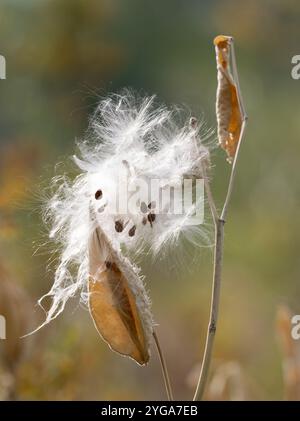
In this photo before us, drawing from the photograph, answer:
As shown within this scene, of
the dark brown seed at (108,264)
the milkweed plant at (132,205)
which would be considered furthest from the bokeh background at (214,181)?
the dark brown seed at (108,264)

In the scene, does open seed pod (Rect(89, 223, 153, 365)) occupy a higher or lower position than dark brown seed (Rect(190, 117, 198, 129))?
lower

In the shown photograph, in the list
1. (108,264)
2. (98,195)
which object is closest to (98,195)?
(98,195)

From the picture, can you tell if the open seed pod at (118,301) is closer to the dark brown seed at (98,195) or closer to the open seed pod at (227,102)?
the dark brown seed at (98,195)

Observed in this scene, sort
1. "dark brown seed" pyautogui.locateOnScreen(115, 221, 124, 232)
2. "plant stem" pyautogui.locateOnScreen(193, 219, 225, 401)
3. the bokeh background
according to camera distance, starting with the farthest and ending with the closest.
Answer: the bokeh background, "dark brown seed" pyautogui.locateOnScreen(115, 221, 124, 232), "plant stem" pyautogui.locateOnScreen(193, 219, 225, 401)

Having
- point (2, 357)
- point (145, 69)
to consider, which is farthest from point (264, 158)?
point (2, 357)

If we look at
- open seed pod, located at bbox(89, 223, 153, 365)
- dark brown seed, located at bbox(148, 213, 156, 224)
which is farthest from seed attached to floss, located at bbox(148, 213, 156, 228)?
open seed pod, located at bbox(89, 223, 153, 365)

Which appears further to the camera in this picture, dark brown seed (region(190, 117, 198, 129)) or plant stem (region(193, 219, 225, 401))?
dark brown seed (region(190, 117, 198, 129))

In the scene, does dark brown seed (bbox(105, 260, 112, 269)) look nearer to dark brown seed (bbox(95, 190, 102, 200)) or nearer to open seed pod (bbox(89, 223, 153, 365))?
open seed pod (bbox(89, 223, 153, 365))
